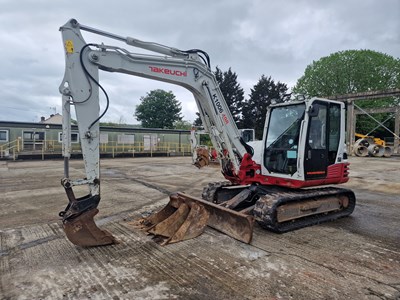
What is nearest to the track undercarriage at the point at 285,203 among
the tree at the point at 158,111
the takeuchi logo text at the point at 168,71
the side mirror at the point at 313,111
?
the side mirror at the point at 313,111

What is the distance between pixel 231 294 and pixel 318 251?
1.87 m

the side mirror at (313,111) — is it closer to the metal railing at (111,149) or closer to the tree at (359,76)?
the metal railing at (111,149)

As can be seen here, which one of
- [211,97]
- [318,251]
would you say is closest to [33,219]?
[211,97]

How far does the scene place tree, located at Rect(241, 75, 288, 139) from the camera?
133 ft

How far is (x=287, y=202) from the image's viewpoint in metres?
5.33

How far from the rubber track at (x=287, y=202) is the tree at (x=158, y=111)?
145ft

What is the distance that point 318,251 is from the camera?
4367 mm

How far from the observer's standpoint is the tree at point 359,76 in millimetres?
41688

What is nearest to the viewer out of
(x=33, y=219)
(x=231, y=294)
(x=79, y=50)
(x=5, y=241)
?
(x=231, y=294)

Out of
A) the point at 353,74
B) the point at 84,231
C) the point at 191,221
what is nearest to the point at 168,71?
the point at 191,221

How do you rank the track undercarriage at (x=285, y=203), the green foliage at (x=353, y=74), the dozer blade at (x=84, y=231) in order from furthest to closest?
1. the green foliage at (x=353, y=74)
2. the track undercarriage at (x=285, y=203)
3. the dozer blade at (x=84, y=231)

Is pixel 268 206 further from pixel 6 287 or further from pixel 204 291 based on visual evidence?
pixel 6 287

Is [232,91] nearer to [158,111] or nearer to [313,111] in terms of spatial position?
[158,111]

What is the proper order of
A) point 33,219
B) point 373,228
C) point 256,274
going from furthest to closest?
point 33,219 → point 373,228 → point 256,274
